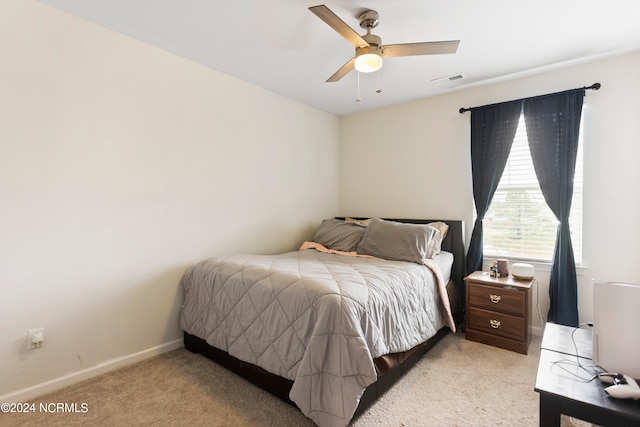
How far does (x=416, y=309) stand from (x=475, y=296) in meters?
0.83

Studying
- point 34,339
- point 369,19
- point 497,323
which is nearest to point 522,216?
point 497,323

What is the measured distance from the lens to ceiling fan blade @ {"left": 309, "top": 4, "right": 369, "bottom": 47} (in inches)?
62.5

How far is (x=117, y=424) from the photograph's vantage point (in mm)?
1718

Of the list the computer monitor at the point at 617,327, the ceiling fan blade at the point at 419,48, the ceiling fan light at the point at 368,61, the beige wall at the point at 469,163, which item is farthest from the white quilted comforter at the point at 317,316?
the ceiling fan blade at the point at 419,48

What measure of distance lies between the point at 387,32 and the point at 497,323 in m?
2.45

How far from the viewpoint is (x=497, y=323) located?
8.63ft

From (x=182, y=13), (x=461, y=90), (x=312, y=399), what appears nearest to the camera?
(x=312, y=399)

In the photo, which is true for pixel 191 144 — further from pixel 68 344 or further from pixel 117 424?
pixel 117 424

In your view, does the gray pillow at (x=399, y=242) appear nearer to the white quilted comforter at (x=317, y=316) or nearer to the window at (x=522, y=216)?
the white quilted comforter at (x=317, y=316)

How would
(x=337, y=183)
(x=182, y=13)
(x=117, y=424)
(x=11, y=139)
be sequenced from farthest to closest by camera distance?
1. (x=337, y=183)
2. (x=182, y=13)
3. (x=11, y=139)
4. (x=117, y=424)

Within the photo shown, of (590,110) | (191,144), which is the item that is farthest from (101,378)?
(590,110)

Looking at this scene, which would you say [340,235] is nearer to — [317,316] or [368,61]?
[317,316]

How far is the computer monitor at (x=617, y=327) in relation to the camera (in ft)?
3.97

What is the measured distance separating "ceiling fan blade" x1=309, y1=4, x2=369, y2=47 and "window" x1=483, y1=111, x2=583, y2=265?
1970 mm
